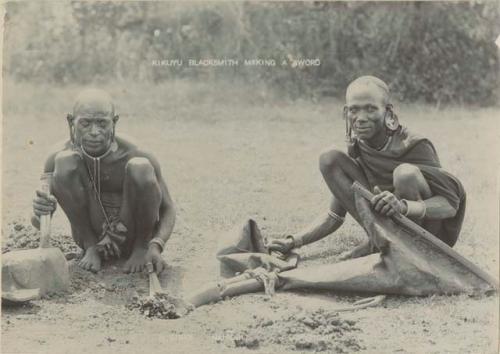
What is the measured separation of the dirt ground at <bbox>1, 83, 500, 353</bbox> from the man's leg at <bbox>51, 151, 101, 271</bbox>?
0.12m

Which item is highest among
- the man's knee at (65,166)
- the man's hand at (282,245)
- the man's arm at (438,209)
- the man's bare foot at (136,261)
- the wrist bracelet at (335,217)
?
the man's knee at (65,166)

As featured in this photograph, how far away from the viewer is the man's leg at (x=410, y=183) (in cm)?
430

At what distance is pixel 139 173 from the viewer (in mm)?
4375

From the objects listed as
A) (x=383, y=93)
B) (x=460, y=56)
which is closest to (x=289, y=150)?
(x=383, y=93)

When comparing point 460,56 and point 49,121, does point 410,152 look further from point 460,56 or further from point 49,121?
point 49,121

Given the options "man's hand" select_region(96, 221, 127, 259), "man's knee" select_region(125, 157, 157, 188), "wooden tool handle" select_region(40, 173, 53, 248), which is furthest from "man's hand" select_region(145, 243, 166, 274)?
"wooden tool handle" select_region(40, 173, 53, 248)

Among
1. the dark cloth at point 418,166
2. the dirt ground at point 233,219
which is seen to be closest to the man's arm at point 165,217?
the dirt ground at point 233,219

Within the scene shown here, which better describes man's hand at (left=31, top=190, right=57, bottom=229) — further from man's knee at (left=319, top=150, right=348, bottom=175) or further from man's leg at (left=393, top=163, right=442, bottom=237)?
man's leg at (left=393, top=163, right=442, bottom=237)

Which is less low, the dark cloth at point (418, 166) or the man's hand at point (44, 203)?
the dark cloth at point (418, 166)

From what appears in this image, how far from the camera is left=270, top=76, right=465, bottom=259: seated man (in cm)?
432

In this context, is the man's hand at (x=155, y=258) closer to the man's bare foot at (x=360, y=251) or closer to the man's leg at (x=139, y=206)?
the man's leg at (x=139, y=206)

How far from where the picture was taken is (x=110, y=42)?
16.6 feet

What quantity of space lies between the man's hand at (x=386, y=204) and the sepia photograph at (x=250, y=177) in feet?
0.04

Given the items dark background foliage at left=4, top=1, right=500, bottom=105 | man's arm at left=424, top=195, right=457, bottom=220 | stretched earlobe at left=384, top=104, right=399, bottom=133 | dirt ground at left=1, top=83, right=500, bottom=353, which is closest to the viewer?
dirt ground at left=1, top=83, right=500, bottom=353
